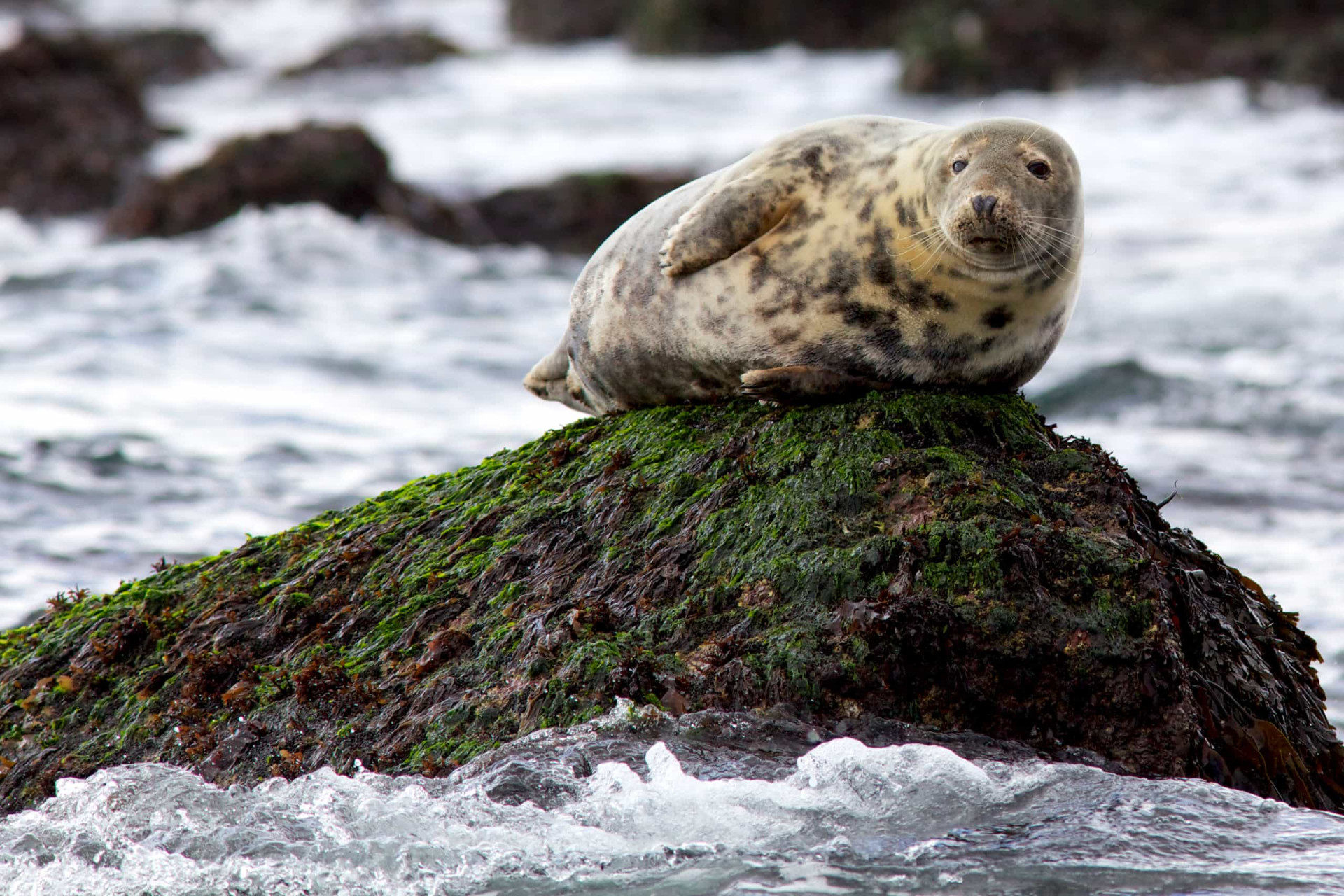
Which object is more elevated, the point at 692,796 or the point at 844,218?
the point at 844,218

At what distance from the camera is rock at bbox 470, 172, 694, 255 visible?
53.6 ft

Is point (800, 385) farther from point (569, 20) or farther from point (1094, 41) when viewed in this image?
point (569, 20)

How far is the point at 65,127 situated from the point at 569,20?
17874 millimetres

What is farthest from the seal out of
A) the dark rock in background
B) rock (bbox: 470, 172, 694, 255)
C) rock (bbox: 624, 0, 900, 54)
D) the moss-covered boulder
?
rock (bbox: 624, 0, 900, 54)

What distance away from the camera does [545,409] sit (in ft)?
35.2

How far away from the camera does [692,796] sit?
345 cm

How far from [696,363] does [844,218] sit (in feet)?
2.10

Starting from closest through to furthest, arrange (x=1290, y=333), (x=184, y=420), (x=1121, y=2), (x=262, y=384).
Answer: (x=184, y=420) < (x=262, y=384) < (x=1290, y=333) < (x=1121, y=2)

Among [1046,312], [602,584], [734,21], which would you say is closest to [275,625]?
[602,584]

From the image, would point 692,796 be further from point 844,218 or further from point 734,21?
point 734,21

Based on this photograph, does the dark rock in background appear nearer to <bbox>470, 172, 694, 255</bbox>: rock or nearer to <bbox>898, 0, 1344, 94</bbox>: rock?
<bbox>470, 172, 694, 255</bbox>: rock

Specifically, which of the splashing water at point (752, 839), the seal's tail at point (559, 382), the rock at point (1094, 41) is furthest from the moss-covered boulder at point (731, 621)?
the rock at point (1094, 41)

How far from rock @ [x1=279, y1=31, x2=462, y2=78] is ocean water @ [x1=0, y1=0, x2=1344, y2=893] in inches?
123

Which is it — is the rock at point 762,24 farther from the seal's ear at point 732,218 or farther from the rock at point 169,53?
the seal's ear at point 732,218
